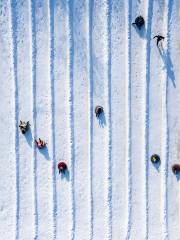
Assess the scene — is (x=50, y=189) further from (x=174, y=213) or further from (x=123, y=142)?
(x=174, y=213)

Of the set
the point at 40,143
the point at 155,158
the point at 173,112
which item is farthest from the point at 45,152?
the point at 173,112

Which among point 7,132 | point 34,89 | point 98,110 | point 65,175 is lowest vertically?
point 65,175

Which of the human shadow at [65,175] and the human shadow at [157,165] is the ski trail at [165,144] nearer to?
the human shadow at [157,165]

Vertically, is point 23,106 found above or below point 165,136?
above

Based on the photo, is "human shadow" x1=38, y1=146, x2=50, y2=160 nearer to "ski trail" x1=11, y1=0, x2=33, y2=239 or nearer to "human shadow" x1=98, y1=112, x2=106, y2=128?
"ski trail" x1=11, y1=0, x2=33, y2=239

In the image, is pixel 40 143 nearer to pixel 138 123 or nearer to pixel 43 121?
pixel 43 121

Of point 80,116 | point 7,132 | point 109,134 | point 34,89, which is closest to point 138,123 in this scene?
point 109,134

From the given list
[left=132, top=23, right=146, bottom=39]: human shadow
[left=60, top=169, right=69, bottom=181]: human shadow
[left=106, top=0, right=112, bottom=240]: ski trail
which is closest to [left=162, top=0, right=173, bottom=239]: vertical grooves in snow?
[left=132, top=23, right=146, bottom=39]: human shadow

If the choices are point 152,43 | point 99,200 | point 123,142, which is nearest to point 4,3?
point 152,43

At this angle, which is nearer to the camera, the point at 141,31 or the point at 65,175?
the point at 141,31
